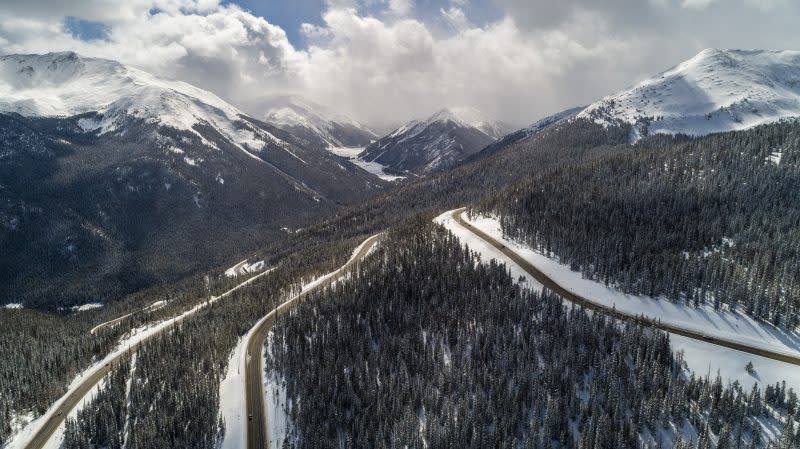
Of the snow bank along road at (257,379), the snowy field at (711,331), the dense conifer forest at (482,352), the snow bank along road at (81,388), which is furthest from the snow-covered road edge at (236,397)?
the snowy field at (711,331)

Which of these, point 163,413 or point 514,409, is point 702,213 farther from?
point 163,413

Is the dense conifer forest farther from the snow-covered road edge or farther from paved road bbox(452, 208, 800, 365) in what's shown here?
paved road bbox(452, 208, 800, 365)

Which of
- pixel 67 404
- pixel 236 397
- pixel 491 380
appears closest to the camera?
pixel 491 380

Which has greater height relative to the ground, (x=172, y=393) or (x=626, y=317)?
(x=626, y=317)

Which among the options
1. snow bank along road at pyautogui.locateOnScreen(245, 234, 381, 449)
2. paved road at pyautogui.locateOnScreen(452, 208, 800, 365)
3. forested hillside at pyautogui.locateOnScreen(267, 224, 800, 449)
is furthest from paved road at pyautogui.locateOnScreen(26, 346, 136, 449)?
paved road at pyautogui.locateOnScreen(452, 208, 800, 365)

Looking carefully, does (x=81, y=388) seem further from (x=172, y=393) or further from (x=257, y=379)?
(x=257, y=379)

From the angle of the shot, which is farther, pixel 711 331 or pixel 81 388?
pixel 81 388

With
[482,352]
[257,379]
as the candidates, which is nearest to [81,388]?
[257,379]

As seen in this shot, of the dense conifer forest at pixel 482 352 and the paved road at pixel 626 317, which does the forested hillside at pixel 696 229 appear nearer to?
the dense conifer forest at pixel 482 352
